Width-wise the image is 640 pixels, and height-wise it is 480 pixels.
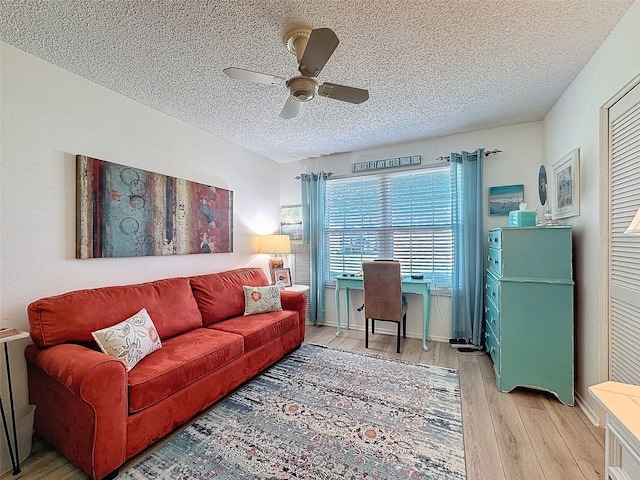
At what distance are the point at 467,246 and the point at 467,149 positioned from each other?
3.76ft

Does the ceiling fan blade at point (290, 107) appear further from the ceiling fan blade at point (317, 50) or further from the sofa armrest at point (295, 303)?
the sofa armrest at point (295, 303)

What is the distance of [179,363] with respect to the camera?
1.84m

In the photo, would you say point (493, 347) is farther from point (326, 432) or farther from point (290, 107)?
point (290, 107)

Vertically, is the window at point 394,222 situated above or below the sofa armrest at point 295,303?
above

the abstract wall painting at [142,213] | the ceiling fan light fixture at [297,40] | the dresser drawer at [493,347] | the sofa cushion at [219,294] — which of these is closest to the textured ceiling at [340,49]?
the ceiling fan light fixture at [297,40]

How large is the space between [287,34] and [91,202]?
1.86 m

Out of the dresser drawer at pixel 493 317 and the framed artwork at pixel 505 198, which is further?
the framed artwork at pixel 505 198

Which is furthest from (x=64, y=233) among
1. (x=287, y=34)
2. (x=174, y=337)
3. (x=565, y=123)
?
(x=565, y=123)

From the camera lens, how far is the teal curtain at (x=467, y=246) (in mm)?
3191

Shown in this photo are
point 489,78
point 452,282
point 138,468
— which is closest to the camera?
point 138,468

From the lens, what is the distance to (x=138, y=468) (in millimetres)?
1557

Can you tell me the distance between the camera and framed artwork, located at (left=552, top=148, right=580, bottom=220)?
7.20ft

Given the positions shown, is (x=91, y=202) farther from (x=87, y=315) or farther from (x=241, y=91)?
(x=241, y=91)

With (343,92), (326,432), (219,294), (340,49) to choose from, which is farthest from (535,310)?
(219,294)
